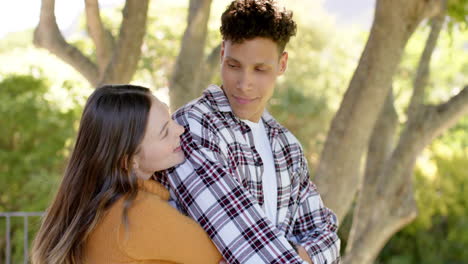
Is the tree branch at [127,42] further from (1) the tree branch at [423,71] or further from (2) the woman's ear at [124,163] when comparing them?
(1) the tree branch at [423,71]

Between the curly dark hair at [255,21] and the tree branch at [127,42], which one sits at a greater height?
the curly dark hair at [255,21]

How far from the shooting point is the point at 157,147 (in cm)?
176

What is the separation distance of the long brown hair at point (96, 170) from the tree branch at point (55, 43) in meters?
2.08

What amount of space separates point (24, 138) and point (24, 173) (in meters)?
0.54

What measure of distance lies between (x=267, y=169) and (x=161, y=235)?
0.51 meters

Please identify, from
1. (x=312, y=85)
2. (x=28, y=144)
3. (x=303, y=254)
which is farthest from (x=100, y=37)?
(x=312, y=85)

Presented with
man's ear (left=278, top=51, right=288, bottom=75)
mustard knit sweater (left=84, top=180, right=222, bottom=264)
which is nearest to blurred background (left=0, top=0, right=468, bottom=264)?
man's ear (left=278, top=51, right=288, bottom=75)

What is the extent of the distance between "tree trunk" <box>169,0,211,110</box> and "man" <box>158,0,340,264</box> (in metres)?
2.15

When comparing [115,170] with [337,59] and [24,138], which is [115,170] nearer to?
[24,138]

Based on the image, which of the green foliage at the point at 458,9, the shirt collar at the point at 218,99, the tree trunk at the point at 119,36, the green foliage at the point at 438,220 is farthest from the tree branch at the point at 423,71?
the green foliage at the point at 438,220

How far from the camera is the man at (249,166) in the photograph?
67.6 inches

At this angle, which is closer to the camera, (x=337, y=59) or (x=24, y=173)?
(x=24, y=173)

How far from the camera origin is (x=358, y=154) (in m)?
3.88

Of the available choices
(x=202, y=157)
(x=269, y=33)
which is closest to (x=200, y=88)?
(x=269, y=33)
